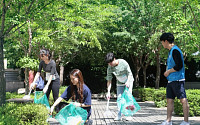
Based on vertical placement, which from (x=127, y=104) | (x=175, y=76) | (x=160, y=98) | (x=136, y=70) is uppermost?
(x=175, y=76)

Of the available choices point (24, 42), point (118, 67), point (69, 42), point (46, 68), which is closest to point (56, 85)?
point (46, 68)

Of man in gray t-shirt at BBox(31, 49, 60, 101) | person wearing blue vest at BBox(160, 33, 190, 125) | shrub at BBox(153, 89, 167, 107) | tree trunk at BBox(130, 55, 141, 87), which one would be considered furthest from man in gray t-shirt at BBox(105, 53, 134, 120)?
tree trunk at BBox(130, 55, 141, 87)

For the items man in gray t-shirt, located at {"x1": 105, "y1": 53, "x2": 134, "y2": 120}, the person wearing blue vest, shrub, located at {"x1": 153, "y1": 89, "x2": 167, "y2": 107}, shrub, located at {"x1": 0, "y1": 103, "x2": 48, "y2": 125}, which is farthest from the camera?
shrub, located at {"x1": 153, "y1": 89, "x2": 167, "y2": 107}

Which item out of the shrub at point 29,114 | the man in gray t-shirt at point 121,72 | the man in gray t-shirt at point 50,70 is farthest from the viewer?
the man in gray t-shirt at point 121,72

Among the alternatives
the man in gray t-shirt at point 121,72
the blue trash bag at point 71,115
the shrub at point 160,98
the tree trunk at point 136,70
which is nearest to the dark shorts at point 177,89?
the man in gray t-shirt at point 121,72

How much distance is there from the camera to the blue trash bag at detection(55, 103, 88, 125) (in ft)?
17.5

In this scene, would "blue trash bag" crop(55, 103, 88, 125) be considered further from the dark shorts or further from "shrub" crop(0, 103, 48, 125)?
the dark shorts

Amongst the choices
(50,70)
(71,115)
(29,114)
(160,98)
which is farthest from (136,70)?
(71,115)

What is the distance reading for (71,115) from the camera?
5.38m

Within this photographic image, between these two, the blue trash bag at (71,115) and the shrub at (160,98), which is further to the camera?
the shrub at (160,98)

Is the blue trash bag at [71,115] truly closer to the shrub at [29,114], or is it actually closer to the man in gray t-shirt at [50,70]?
the shrub at [29,114]

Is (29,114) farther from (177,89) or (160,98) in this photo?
(160,98)

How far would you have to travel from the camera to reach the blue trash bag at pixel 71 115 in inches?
209

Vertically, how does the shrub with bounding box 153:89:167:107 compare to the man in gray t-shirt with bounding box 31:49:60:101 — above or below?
below
